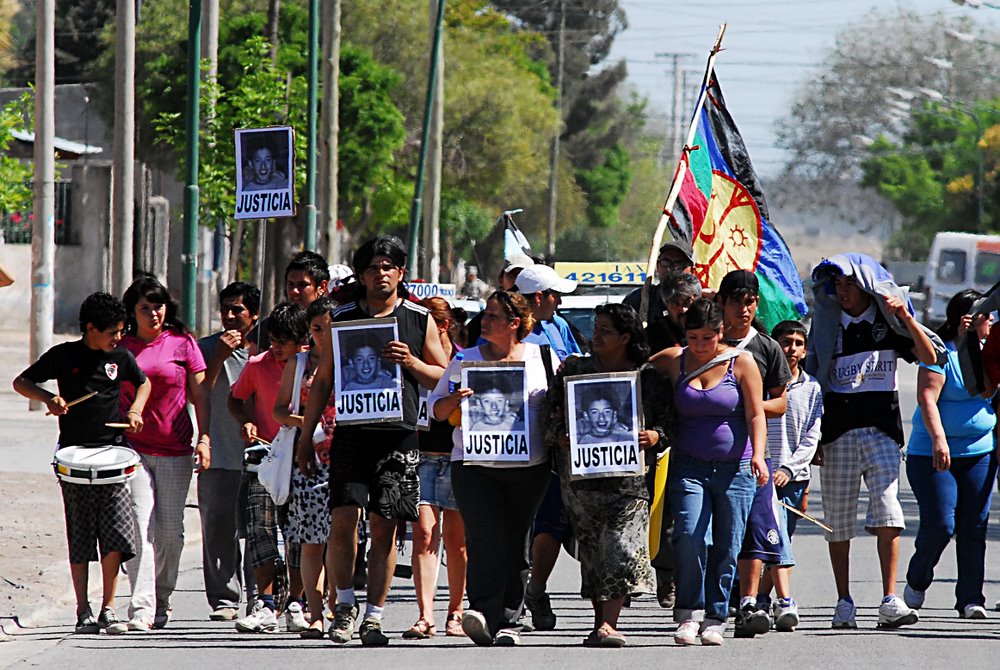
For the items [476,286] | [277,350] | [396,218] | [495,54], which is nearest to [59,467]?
[277,350]

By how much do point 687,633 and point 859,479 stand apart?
1.57 metres

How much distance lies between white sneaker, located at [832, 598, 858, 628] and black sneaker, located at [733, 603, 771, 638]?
0.49 m

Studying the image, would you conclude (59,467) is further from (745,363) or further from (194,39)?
(194,39)

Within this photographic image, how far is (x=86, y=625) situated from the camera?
9.31m

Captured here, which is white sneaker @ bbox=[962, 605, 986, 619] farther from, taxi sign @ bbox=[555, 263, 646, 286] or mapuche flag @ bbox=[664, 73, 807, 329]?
taxi sign @ bbox=[555, 263, 646, 286]

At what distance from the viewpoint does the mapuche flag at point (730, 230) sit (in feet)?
39.1

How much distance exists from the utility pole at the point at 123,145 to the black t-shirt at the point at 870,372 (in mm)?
12459

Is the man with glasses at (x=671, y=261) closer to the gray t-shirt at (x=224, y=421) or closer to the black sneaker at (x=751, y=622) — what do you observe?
the black sneaker at (x=751, y=622)

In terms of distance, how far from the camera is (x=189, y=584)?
1162 centimetres

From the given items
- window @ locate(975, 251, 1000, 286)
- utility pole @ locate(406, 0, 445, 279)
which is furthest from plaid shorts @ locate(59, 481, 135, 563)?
window @ locate(975, 251, 1000, 286)

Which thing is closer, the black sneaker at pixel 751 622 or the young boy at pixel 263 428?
the black sneaker at pixel 751 622

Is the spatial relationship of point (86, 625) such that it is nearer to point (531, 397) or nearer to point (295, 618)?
point (295, 618)

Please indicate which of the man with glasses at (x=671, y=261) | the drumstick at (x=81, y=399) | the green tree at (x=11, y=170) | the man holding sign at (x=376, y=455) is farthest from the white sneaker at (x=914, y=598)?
the green tree at (x=11, y=170)

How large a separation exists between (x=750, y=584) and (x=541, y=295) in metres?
1.88
